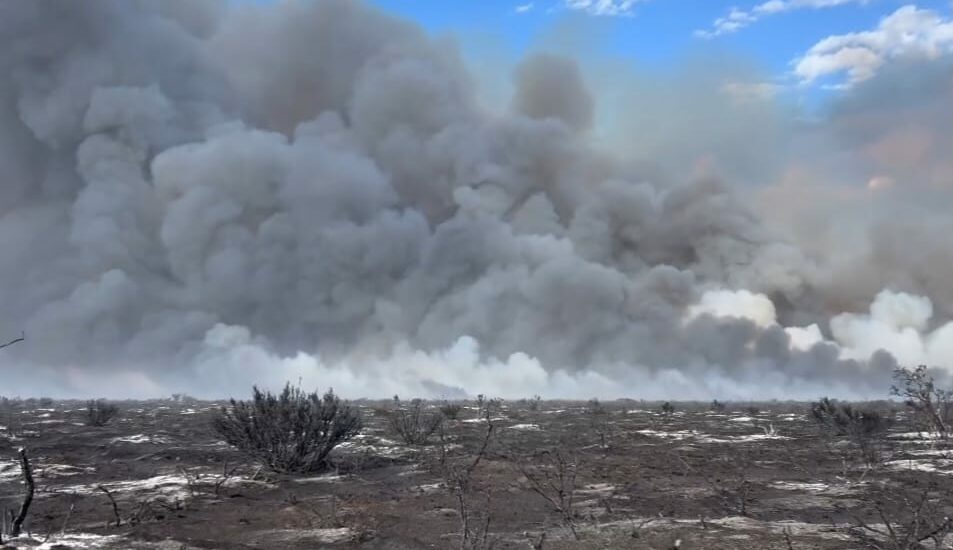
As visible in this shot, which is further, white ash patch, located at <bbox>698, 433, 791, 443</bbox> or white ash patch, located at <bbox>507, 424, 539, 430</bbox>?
white ash patch, located at <bbox>507, 424, 539, 430</bbox>

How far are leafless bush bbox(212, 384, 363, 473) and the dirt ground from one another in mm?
644

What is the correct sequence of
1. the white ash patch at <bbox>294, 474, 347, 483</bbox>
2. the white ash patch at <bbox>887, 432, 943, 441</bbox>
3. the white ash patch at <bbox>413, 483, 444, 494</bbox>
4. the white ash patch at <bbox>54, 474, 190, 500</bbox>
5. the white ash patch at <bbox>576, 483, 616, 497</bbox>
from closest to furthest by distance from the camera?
the white ash patch at <bbox>54, 474, 190, 500</bbox>
the white ash patch at <bbox>576, 483, 616, 497</bbox>
the white ash patch at <bbox>413, 483, 444, 494</bbox>
the white ash patch at <bbox>294, 474, 347, 483</bbox>
the white ash patch at <bbox>887, 432, 943, 441</bbox>

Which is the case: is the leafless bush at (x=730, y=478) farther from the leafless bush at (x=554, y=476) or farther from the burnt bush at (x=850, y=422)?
the burnt bush at (x=850, y=422)

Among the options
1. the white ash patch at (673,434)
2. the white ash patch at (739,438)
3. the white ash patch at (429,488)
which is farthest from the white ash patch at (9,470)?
the white ash patch at (739,438)

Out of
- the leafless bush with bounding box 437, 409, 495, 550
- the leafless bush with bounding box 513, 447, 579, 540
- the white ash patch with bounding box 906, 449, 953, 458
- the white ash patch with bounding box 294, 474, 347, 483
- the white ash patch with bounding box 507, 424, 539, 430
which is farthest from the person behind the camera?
the white ash patch with bounding box 507, 424, 539, 430

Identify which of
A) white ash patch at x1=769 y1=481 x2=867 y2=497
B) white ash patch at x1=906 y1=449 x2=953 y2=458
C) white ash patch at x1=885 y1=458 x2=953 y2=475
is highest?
white ash patch at x1=769 y1=481 x2=867 y2=497

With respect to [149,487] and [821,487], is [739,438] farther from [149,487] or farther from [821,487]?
[149,487]

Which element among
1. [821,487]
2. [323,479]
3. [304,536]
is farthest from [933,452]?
[304,536]

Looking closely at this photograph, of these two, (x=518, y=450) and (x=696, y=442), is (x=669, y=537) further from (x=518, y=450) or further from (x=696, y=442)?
(x=696, y=442)

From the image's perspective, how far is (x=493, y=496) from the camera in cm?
1627

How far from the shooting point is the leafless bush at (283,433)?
19.3m

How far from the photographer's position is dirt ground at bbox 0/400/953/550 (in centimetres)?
1113

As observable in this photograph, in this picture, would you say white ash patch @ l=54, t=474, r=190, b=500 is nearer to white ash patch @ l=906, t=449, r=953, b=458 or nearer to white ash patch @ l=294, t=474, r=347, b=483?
white ash patch @ l=294, t=474, r=347, b=483

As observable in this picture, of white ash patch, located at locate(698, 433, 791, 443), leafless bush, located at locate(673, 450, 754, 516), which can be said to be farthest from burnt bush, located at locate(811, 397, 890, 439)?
leafless bush, located at locate(673, 450, 754, 516)
